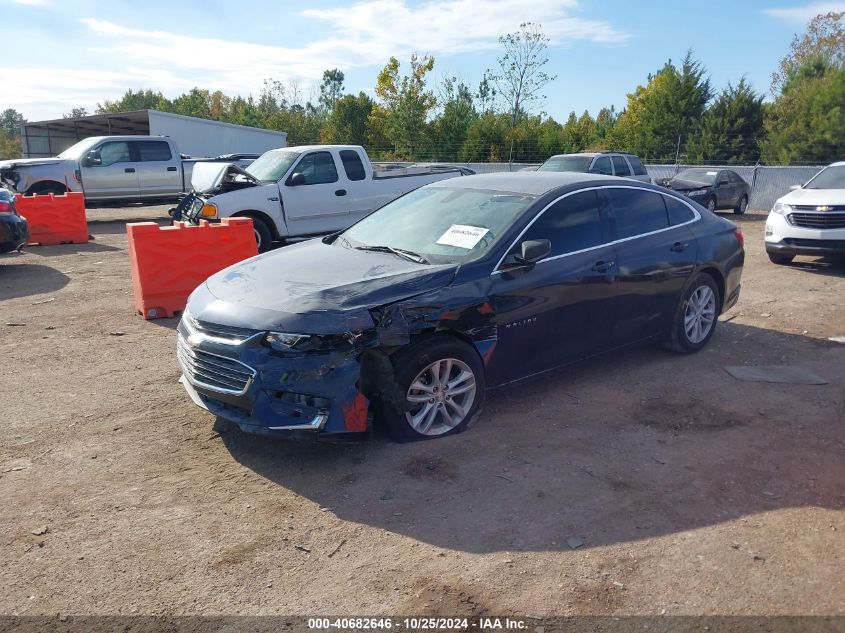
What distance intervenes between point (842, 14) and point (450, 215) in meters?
55.8

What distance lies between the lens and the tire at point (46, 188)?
1731 centimetres

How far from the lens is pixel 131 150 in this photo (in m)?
18.9

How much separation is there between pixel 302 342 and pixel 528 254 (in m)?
1.69

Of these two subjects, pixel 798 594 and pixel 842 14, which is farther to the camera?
pixel 842 14

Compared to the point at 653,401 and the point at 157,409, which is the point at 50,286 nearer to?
the point at 157,409

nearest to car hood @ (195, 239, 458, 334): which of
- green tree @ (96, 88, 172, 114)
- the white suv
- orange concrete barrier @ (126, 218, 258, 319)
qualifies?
orange concrete barrier @ (126, 218, 258, 319)

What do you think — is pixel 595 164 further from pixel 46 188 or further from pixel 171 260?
pixel 46 188

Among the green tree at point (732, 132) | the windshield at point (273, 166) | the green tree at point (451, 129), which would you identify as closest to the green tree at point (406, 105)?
the green tree at point (451, 129)

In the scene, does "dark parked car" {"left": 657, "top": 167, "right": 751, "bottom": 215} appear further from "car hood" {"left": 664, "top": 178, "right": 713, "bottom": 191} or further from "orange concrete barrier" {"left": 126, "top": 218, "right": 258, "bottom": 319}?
"orange concrete barrier" {"left": 126, "top": 218, "right": 258, "bottom": 319}

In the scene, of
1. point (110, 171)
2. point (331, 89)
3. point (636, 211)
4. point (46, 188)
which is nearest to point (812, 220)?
point (636, 211)

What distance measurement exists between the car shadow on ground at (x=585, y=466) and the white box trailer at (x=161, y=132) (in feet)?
88.9

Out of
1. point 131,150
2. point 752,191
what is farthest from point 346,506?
point 752,191

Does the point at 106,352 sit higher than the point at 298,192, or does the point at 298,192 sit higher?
the point at 298,192

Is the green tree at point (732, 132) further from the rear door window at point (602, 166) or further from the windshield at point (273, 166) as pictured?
the windshield at point (273, 166)
